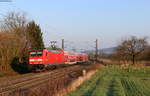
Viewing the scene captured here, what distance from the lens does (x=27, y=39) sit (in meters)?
45.4

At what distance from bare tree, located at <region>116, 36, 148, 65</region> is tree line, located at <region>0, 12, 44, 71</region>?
28665mm

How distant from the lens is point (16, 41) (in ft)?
111

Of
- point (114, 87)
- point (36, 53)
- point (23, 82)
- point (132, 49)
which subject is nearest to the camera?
point (114, 87)

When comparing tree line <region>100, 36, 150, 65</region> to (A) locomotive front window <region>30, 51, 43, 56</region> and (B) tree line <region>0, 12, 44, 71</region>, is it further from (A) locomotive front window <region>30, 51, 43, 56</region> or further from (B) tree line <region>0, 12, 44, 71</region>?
(A) locomotive front window <region>30, 51, 43, 56</region>

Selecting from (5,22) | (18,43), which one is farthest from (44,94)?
(5,22)

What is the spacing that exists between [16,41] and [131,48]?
45.2 meters

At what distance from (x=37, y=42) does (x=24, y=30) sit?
15.1 feet

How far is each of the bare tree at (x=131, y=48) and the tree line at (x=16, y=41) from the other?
28.7 meters

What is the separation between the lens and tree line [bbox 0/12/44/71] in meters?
31.2

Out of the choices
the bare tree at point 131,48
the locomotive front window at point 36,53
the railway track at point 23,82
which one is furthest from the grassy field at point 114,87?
the bare tree at point 131,48

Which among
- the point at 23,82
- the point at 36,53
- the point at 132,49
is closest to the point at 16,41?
the point at 36,53

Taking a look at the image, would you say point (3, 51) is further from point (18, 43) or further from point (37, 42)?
point (37, 42)

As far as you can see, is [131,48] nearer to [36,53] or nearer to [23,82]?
[36,53]

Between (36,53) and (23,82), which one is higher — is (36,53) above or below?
above
